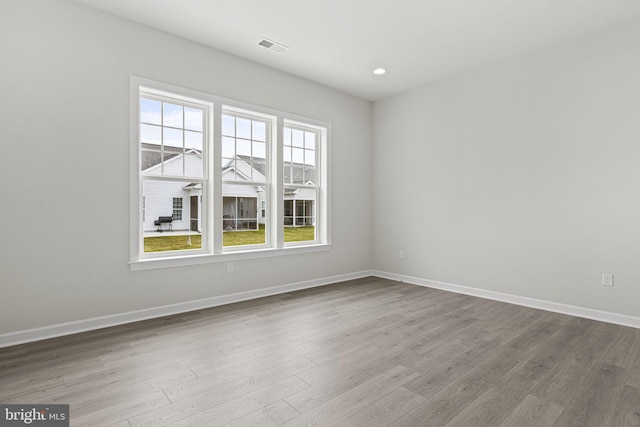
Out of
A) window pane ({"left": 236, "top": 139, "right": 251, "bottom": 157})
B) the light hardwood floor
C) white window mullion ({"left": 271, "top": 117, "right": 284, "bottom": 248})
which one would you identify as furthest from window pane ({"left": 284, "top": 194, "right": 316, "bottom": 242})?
the light hardwood floor

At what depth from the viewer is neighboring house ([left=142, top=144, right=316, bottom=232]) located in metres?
3.62

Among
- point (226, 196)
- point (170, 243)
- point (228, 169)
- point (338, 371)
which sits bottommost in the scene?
point (338, 371)

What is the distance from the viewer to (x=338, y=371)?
7.63 feet

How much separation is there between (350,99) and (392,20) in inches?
84.8

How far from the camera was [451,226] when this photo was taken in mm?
4723

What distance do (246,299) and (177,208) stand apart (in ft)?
4.58

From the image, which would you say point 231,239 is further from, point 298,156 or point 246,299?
point 298,156

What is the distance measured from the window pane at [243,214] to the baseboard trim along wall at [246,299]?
2.29 ft

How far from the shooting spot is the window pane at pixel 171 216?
11.8 ft

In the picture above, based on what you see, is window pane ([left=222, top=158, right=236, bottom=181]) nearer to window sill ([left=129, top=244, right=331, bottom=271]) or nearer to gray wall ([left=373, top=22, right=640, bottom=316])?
window sill ([left=129, top=244, right=331, bottom=271])

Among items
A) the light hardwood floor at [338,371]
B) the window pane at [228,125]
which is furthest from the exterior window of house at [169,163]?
the light hardwood floor at [338,371]

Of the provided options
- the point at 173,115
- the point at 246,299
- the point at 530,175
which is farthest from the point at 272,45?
the point at 530,175

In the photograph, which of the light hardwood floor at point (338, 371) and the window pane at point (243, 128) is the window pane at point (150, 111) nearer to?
the window pane at point (243, 128)

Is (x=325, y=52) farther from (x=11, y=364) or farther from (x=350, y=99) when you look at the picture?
(x=11, y=364)
